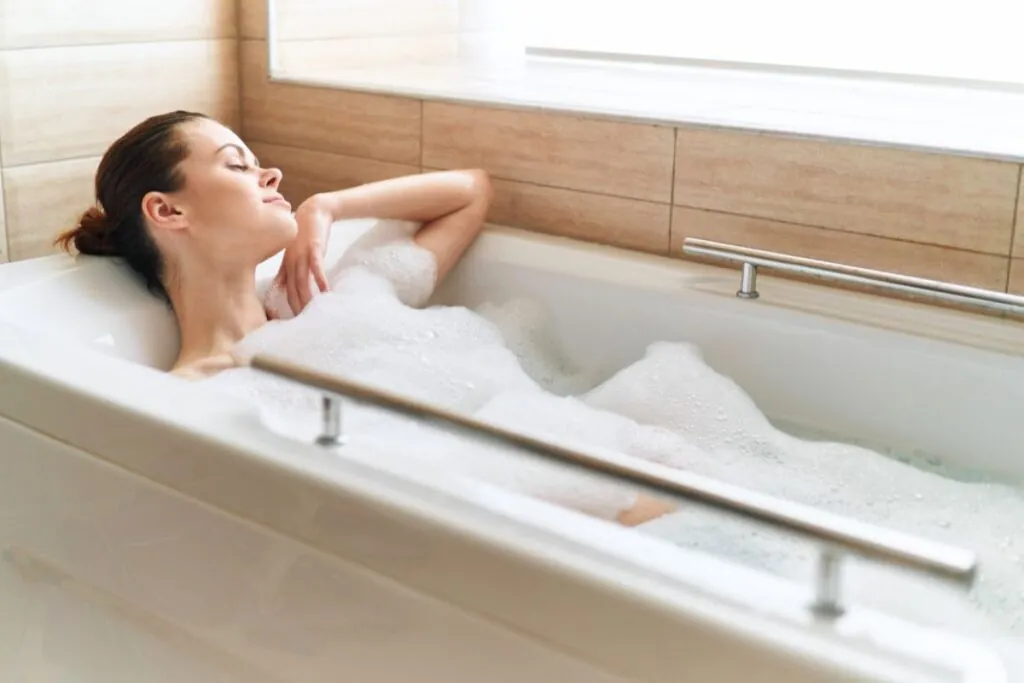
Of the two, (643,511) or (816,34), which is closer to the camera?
(643,511)

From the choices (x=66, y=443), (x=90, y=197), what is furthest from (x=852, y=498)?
(x=90, y=197)

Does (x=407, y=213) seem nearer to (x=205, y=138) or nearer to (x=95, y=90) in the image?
(x=205, y=138)

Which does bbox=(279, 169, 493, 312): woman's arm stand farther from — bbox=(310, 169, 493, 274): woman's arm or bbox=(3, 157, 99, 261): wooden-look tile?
bbox=(3, 157, 99, 261): wooden-look tile

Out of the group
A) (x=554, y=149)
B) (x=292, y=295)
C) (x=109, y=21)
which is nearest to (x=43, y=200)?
(x=109, y=21)

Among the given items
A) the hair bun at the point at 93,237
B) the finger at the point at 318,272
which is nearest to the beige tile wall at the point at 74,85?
the hair bun at the point at 93,237

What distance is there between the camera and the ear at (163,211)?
1.81 metres

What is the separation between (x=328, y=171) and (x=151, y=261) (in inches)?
26.0

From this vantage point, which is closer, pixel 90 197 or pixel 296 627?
pixel 296 627

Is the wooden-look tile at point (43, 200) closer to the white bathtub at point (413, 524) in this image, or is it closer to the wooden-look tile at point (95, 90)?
the wooden-look tile at point (95, 90)

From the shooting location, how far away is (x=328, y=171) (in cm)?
249

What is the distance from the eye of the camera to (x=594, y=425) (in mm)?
1637

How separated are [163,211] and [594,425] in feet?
2.31

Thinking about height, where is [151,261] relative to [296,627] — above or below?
above

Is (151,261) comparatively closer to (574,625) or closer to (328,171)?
(328,171)
